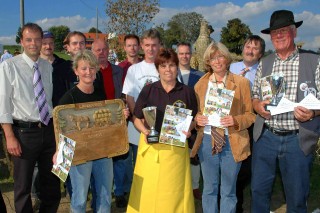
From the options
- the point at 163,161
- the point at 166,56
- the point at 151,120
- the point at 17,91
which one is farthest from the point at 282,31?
the point at 17,91

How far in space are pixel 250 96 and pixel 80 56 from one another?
2.04 meters

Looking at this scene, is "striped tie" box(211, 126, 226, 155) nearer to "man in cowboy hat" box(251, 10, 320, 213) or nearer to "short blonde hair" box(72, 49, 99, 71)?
"man in cowboy hat" box(251, 10, 320, 213)

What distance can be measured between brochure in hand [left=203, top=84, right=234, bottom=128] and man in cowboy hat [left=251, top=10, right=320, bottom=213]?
0.42m

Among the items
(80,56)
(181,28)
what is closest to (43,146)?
(80,56)

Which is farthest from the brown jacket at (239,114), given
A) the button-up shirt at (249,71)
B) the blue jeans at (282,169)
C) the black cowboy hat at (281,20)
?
the button-up shirt at (249,71)

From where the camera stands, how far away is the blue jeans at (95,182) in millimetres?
3770

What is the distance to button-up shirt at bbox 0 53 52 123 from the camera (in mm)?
3941

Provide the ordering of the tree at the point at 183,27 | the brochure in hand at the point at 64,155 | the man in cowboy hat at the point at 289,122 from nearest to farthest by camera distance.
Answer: the brochure in hand at the point at 64,155 < the man in cowboy hat at the point at 289,122 < the tree at the point at 183,27

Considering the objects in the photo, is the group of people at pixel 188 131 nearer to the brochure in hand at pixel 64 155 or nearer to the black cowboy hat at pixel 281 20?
the black cowboy hat at pixel 281 20

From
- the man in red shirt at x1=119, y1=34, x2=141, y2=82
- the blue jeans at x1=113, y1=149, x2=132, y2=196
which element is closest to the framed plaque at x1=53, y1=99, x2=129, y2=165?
the blue jeans at x1=113, y1=149, x2=132, y2=196

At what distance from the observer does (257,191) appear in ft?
13.9

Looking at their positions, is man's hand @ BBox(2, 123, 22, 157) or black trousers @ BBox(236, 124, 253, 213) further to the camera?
black trousers @ BBox(236, 124, 253, 213)

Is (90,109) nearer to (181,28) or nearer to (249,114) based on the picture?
(249,114)

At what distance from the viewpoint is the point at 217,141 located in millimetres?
3912
